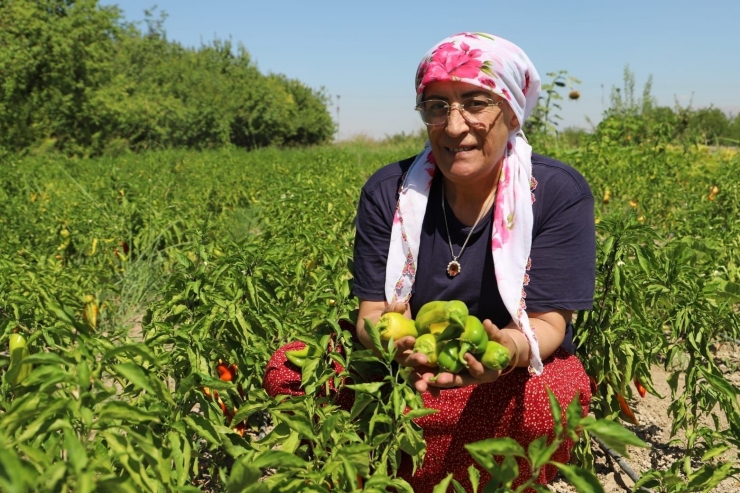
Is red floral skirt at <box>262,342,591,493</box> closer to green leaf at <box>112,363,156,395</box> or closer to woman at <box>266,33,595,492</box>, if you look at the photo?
woman at <box>266,33,595,492</box>

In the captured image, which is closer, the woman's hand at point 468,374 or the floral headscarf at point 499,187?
the woman's hand at point 468,374

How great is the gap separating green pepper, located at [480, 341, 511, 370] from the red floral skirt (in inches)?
12.9

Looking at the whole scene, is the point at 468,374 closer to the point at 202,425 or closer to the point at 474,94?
the point at 202,425

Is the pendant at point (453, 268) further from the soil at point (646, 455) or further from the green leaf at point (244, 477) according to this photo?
the green leaf at point (244, 477)

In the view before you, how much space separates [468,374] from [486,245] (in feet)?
1.79

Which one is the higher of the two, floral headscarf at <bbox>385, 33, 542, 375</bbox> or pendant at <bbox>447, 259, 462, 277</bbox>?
floral headscarf at <bbox>385, 33, 542, 375</bbox>

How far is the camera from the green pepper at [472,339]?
173 cm

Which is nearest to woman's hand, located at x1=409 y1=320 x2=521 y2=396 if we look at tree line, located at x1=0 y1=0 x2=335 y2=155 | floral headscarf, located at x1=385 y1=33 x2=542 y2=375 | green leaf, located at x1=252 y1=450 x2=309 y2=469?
floral headscarf, located at x1=385 y1=33 x2=542 y2=375

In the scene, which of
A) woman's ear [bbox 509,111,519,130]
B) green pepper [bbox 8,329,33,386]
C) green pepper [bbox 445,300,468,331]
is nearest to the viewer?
green pepper [bbox 8,329,33,386]

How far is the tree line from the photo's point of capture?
66.6ft

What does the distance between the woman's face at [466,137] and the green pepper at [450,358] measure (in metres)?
0.59

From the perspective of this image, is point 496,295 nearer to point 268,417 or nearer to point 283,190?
point 268,417

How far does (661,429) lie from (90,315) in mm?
2522

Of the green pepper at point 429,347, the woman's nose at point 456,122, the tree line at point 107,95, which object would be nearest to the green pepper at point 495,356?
the green pepper at point 429,347
